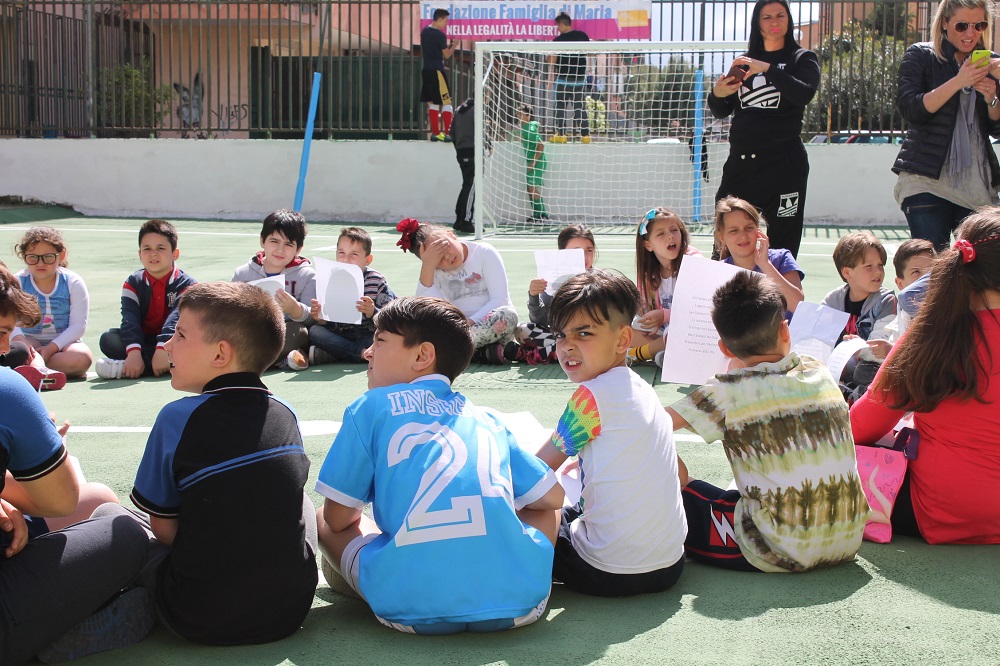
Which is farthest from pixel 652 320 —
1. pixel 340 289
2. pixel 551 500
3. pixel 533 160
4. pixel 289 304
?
pixel 533 160

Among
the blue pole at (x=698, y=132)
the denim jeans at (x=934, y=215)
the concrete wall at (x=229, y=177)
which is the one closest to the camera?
the denim jeans at (x=934, y=215)

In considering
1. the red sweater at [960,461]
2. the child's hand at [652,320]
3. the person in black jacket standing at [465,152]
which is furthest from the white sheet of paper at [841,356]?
the person in black jacket standing at [465,152]

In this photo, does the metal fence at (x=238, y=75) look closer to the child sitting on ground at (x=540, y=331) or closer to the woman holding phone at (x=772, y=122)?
the woman holding phone at (x=772, y=122)

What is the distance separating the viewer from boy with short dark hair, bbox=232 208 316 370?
561 cm

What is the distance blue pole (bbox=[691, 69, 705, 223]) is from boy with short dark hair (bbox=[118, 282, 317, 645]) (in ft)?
30.5

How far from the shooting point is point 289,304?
5.51 m

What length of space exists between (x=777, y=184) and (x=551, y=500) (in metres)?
3.59

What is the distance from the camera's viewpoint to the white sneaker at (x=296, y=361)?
5.59m

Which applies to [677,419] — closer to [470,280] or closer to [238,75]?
[470,280]

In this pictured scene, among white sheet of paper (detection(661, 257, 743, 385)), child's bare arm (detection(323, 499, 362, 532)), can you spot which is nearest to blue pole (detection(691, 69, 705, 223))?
white sheet of paper (detection(661, 257, 743, 385))

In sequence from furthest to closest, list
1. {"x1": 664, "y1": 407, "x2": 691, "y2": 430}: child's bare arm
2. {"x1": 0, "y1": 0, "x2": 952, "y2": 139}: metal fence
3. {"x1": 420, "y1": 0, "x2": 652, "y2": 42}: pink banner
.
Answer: {"x1": 420, "y1": 0, "x2": 652, "y2": 42}: pink banner
{"x1": 0, "y1": 0, "x2": 952, "y2": 139}: metal fence
{"x1": 664, "y1": 407, "x2": 691, "y2": 430}: child's bare arm

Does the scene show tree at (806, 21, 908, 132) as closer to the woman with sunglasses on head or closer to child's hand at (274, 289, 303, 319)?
the woman with sunglasses on head

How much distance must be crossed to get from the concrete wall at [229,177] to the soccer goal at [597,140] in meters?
1.81

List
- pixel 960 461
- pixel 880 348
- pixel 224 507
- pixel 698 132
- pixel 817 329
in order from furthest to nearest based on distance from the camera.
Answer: pixel 698 132
pixel 817 329
pixel 880 348
pixel 960 461
pixel 224 507
